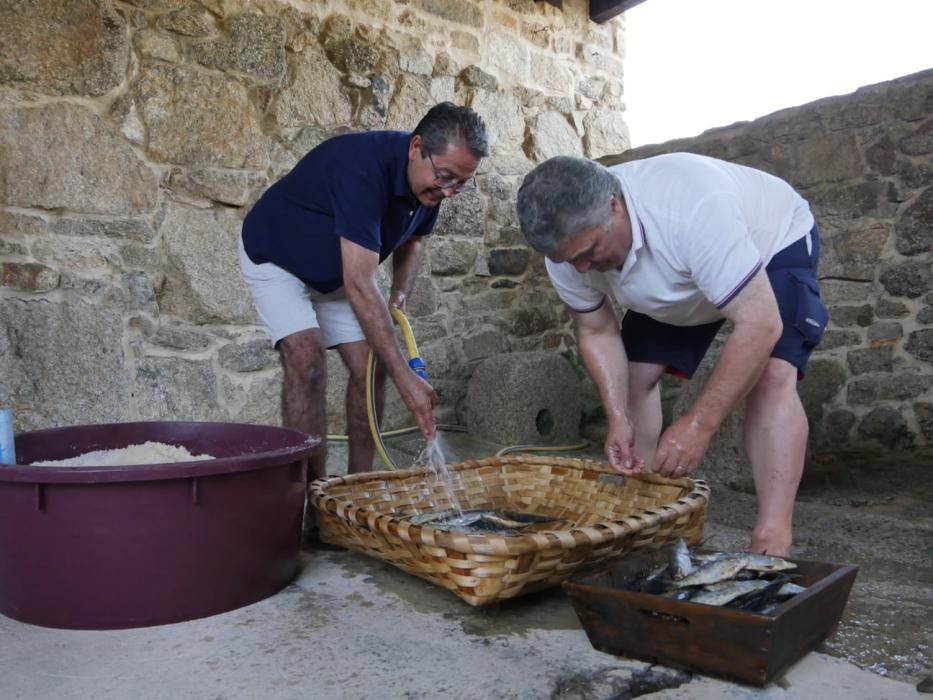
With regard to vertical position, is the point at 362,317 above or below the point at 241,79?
below

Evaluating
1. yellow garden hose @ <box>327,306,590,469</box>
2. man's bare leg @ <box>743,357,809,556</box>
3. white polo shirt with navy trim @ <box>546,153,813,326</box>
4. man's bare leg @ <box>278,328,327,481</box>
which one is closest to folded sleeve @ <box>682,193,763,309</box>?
white polo shirt with navy trim @ <box>546,153,813,326</box>

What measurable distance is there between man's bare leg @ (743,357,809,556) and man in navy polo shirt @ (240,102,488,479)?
2.77 feet

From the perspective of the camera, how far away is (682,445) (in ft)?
5.76

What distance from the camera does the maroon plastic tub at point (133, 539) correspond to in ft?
5.37

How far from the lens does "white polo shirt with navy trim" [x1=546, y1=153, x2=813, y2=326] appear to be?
1717 millimetres

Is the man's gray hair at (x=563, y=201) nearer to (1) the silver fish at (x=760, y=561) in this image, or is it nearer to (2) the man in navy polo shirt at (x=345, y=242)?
(2) the man in navy polo shirt at (x=345, y=242)

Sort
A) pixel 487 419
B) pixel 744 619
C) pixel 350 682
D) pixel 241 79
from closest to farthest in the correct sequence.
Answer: pixel 744 619, pixel 350 682, pixel 241 79, pixel 487 419

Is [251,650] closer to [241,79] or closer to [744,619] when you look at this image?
[744,619]

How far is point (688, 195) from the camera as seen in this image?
1779mm

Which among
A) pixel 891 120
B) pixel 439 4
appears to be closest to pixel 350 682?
pixel 891 120

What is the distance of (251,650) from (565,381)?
2.74 m

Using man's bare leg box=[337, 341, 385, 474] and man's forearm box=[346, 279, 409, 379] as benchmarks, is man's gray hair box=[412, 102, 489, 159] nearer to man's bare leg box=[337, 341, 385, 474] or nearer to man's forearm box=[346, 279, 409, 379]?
man's forearm box=[346, 279, 409, 379]

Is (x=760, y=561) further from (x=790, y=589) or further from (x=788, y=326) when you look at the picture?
(x=788, y=326)

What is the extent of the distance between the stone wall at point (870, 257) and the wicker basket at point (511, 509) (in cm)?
110
